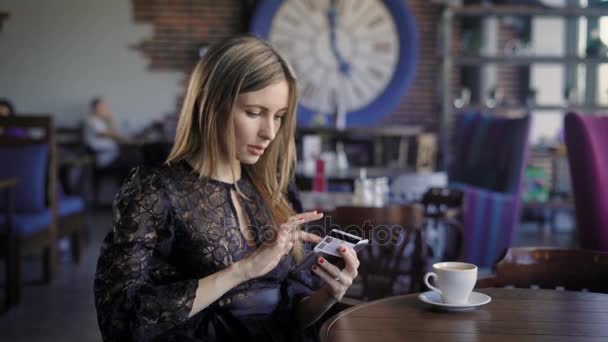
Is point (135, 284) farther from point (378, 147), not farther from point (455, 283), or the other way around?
point (378, 147)

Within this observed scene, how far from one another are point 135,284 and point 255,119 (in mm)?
398

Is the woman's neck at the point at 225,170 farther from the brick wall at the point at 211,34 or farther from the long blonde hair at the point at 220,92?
the brick wall at the point at 211,34

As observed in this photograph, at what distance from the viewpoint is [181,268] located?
1427mm

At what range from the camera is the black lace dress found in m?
1.26

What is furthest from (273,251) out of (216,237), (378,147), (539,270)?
(378,147)

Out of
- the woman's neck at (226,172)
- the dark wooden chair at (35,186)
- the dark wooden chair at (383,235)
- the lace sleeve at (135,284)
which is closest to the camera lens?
the lace sleeve at (135,284)

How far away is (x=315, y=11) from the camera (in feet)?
24.3

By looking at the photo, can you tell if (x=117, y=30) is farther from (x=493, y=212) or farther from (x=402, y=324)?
(x=402, y=324)

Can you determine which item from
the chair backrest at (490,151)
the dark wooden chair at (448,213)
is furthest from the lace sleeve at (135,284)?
the chair backrest at (490,151)

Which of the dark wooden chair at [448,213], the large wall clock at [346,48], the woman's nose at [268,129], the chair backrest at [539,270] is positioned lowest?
the dark wooden chair at [448,213]

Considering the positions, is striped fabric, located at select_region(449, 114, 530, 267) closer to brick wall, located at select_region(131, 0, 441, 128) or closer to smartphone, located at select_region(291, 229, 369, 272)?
brick wall, located at select_region(131, 0, 441, 128)

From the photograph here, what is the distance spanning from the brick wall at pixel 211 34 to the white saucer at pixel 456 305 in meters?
6.22

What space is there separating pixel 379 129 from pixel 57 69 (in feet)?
11.7

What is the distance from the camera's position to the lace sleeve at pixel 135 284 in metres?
1.25
